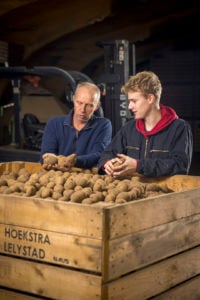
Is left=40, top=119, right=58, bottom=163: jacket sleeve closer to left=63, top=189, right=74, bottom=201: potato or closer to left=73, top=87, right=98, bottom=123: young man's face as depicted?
left=73, top=87, right=98, bottom=123: young man's face

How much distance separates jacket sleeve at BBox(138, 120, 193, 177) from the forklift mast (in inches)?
151

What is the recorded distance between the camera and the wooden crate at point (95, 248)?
110 inches

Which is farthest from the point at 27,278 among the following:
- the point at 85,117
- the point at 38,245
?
the point at 85,117

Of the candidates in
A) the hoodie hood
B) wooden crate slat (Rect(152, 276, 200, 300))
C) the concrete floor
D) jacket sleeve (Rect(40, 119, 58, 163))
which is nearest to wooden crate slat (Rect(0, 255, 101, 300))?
wooden crate slat (Rect(152, 276, 200, 300))

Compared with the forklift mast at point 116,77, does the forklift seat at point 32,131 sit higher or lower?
lower

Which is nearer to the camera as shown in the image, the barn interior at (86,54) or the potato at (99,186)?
the potato at (99,186)

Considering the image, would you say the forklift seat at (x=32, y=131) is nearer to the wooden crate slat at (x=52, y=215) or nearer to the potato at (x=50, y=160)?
the potato at (x=50, y=160)

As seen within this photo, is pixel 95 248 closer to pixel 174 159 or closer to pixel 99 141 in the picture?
pixel 174 159

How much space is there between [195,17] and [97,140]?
30.4 ft

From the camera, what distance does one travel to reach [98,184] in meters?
3.45

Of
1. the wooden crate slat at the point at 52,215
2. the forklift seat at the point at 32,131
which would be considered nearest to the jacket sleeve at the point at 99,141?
the wooden crate slat at the point at 52,215

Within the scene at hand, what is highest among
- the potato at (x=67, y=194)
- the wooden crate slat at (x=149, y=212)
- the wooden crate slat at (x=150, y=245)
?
Answer: the potato at (x=67, y=194)

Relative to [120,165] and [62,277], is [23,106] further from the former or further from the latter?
[62,277]

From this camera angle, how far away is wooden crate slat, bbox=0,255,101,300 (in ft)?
9.21
